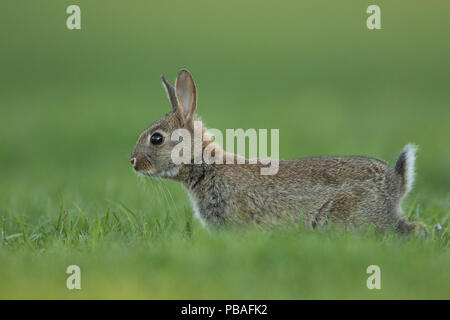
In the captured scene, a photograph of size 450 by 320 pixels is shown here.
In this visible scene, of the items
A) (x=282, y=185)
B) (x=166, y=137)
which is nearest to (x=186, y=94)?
(x=166, y=137)

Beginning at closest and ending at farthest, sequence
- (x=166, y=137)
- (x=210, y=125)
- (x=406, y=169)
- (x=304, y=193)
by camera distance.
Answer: (x=304, y=193) → (x=406, y=169) → (x=166, y=137) → (x=210, y=125)

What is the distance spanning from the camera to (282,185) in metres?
7.75

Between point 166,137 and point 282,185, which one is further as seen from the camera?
point 166,137

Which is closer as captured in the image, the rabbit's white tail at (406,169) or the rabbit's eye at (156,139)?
the rabbit's white tail at (406,169)

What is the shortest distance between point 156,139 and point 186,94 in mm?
598

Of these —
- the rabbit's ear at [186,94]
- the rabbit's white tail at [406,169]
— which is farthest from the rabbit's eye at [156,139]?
the rabbit's white tail at [406,169]

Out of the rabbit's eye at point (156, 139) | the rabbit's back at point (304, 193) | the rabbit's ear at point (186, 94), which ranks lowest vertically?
the rabbit's back at point (304, 193)

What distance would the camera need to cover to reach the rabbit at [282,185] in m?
7.54

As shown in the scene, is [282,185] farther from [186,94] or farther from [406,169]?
[186,94]

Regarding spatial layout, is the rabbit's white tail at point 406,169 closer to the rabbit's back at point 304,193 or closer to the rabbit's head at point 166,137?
the rabbit's back at point 304,193

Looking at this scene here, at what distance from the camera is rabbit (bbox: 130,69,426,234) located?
7543mm

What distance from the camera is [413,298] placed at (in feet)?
19.6

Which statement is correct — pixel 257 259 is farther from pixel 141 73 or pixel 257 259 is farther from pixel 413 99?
pixel 141 73

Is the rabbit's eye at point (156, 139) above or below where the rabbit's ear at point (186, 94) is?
below
